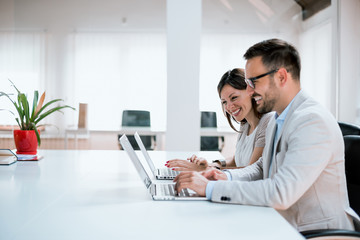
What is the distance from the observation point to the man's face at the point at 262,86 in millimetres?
1408

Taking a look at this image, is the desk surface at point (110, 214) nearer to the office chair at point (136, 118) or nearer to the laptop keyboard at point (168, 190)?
the laptop keyboard at point (168, 190)

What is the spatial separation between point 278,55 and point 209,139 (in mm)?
3245

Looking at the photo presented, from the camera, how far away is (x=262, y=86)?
4.66 feet

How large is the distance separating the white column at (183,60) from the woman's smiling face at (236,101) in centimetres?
218

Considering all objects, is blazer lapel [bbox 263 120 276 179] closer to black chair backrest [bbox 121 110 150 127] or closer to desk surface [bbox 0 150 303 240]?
desk surface [bbox 0 150 303 240]

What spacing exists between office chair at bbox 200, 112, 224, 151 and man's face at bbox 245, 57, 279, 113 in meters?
3.13

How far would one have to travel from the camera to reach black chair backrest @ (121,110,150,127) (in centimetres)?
496

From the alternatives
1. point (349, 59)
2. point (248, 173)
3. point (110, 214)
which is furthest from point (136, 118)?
point (110, 214)

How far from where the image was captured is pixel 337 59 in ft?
15.4

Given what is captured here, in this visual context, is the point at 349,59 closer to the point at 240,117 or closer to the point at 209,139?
the point at 209,139

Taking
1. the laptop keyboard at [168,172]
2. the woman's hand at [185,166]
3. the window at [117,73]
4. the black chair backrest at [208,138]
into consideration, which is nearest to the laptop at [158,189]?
the laptop keyboard at [168,172]

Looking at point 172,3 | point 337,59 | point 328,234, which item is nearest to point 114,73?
point 172,3

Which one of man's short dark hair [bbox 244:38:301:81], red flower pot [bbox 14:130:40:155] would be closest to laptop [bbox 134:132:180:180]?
man's short dark hair [bbox 244:38:301:81]

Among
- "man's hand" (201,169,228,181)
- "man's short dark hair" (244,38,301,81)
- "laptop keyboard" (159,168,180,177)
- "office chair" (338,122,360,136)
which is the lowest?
"laptop keyboard" (159,168,180,177)
